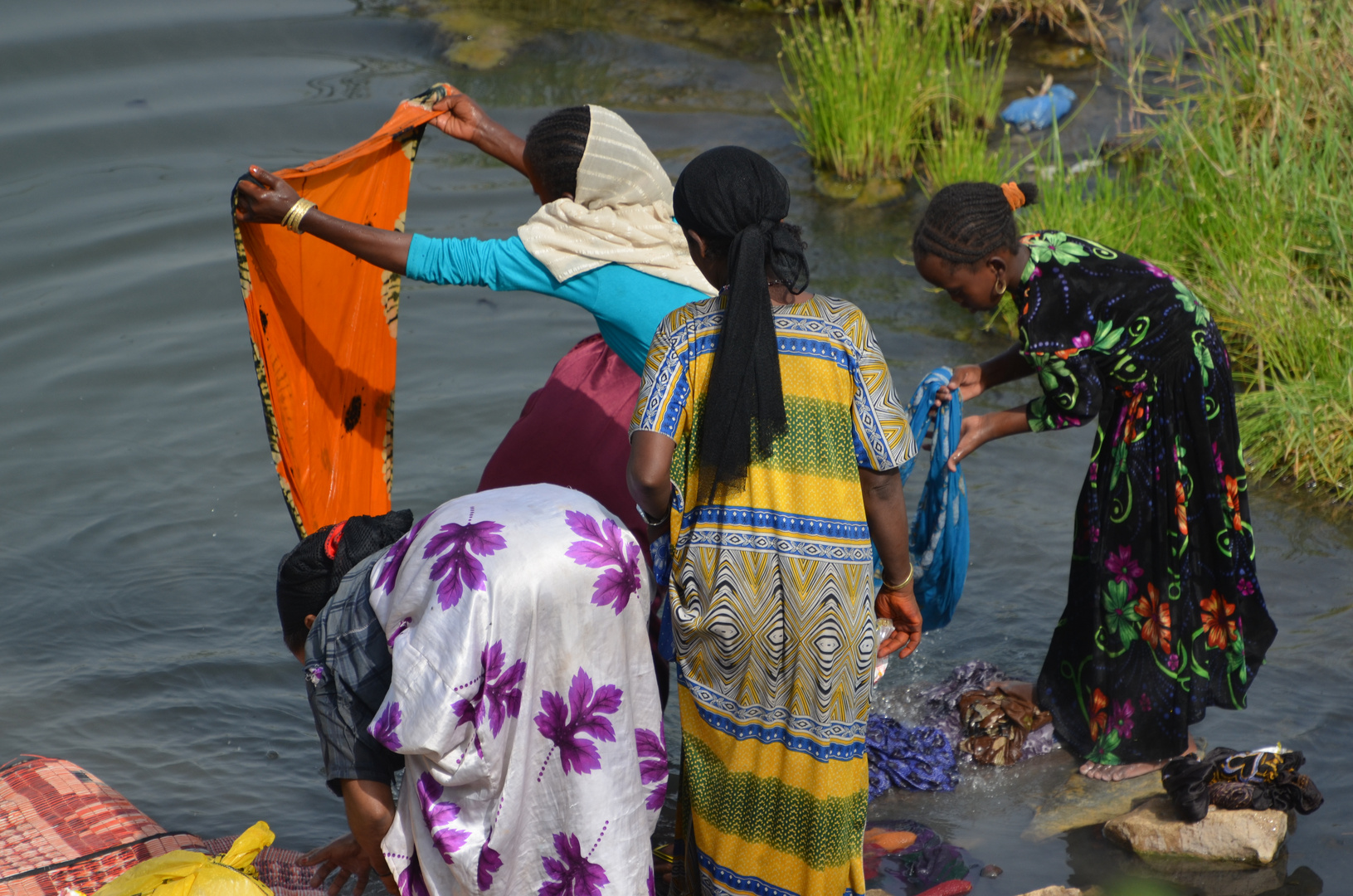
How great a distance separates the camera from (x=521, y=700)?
2.36 metres

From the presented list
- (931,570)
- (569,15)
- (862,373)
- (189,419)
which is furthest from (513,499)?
(569,15)

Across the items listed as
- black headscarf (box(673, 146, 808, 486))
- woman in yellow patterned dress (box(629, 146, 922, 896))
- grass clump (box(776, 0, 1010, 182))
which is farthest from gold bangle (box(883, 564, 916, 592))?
grass clump (box(776, 0, 1010, 182))

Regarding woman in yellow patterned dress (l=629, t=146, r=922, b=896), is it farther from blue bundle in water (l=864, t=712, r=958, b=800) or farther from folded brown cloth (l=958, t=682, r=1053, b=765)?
folded brown cloth (l=958, t=682, r=1053, b=765)

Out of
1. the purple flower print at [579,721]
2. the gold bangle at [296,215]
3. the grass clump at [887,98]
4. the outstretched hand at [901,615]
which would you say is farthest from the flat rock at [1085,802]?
the grass clump at [887,98]

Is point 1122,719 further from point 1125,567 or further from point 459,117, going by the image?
point 459,117

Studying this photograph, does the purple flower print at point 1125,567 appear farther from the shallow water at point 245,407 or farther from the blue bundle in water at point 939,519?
the shallow water at point 245,407

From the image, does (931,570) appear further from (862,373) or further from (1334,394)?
(1334,394)

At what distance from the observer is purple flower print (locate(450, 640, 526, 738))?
A: 228cm

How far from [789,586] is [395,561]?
818 mm

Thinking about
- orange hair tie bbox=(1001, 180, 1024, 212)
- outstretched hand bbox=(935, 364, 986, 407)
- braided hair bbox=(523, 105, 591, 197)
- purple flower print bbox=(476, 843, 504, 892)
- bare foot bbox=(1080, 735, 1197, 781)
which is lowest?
bare foot bbox=(1080, 735, 1197, 781)

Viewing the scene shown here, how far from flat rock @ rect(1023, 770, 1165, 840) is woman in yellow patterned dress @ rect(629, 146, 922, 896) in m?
1.19

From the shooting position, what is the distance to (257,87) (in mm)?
9969

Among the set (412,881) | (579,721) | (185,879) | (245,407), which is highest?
(579,721)

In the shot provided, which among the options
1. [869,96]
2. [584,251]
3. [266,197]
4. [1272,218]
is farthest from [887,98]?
[266,197]
